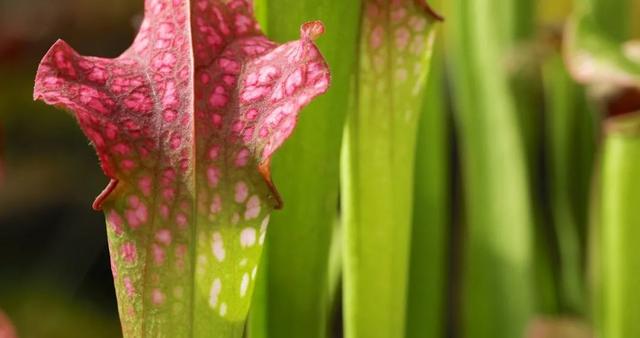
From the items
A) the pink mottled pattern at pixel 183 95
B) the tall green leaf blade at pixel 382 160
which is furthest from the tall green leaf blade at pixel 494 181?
the pink mottled pattern at pixel 183 95

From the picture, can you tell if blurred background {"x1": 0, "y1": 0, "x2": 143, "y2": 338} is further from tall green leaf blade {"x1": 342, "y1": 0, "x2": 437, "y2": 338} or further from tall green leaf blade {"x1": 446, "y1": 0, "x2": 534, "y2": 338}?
tall green leaf blade {"x1": 342, "y1": 0, "x2": 437, "y2": 338}

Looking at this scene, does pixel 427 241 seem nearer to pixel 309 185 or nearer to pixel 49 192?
pixel 309 185

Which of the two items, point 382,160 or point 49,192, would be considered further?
point 49,192

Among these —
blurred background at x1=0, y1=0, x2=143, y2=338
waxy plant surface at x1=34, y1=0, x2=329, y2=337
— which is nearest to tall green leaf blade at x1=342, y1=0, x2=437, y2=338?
waxy plant surface at x1=34, y1=0, x2=329, y2=337

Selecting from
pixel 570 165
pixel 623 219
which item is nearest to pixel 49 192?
pixel 570 165

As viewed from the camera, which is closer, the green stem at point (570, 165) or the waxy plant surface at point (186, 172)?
the waxy plant surface at point (186, 172)

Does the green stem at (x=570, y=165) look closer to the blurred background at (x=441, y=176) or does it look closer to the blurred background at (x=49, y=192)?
the blurred background at (x=441, y=176)
